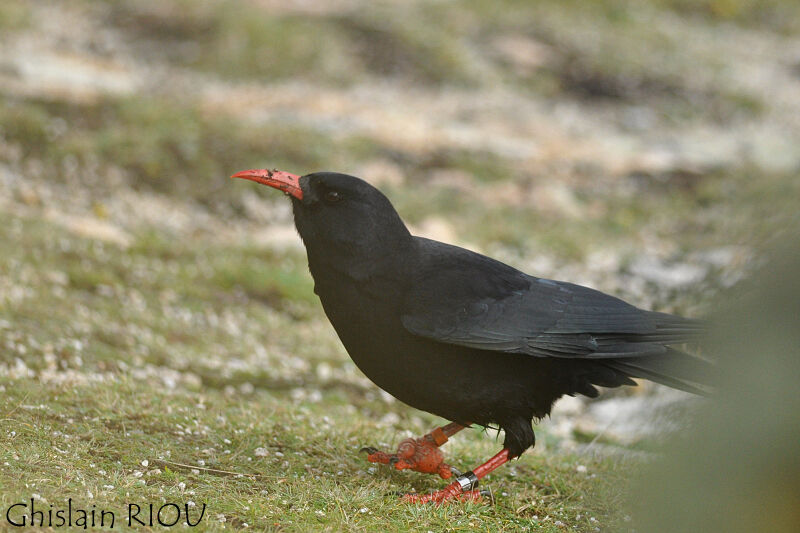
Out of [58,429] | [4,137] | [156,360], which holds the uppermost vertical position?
[4,137]

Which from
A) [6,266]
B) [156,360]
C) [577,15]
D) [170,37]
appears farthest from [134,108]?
[577,15]

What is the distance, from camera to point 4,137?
51.1 ft

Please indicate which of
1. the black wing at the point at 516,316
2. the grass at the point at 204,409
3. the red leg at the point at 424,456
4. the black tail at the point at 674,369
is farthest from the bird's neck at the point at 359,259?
the black tail at the point at 674,369

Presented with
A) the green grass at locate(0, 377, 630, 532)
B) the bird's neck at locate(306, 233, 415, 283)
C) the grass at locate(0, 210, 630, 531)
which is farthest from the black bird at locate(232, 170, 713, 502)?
the grass at locate(0, 210, 630, 531)

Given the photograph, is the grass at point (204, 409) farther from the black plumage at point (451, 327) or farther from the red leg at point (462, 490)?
the black plumage at point (451, 327)

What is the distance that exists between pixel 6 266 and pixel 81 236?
206cm

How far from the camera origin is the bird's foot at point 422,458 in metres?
6.34

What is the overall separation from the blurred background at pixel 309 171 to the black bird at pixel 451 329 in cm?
45

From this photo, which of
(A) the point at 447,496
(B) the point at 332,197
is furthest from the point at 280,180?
(A) the point at 447,496

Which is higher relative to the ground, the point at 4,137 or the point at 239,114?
the point at 239,114

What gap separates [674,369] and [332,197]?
2530mm

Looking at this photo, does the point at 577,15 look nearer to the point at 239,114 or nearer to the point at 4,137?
the point at 239,114

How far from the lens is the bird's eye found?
19.9ft

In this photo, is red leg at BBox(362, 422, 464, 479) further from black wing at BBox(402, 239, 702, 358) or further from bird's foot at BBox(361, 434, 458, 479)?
black wing at BBox(402, 239, 702, 358)
